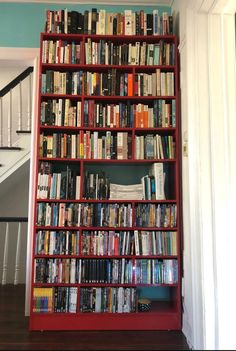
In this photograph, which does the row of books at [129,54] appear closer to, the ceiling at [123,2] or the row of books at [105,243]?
the ceiling at [123,2]

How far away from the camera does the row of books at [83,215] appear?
2541mm

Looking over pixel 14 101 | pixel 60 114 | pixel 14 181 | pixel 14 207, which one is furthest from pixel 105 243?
pixel 14 101

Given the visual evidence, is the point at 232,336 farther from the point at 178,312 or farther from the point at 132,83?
the point at 132,83

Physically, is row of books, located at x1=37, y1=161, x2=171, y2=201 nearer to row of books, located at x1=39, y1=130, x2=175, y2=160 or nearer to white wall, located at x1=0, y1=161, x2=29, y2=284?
Answer: row of books, located at x1=39, y1=130, x2=175, y2=160

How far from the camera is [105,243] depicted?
8.31ft

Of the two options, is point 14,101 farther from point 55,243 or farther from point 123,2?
point 55,243

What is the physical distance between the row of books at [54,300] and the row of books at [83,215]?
50 cm

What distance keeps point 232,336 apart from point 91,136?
68.0 inches

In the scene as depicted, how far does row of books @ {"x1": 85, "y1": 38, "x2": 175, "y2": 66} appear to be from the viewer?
2.69 m

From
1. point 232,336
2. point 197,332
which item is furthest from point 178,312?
point 232,336

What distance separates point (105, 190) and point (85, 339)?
43.5 inches

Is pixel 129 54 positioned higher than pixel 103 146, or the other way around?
pixel 129 54

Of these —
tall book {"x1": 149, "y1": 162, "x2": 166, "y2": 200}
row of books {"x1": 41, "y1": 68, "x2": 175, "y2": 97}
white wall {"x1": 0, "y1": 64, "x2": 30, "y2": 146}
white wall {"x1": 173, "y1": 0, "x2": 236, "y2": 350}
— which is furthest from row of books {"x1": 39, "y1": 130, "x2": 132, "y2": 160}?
white wall {"x1": 0, "y1": 64, "x2": 30, "y2": 146}

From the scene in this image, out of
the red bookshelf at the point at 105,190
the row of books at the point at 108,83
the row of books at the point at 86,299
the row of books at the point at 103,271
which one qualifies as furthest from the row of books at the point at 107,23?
the row of books at the point at 86,299
